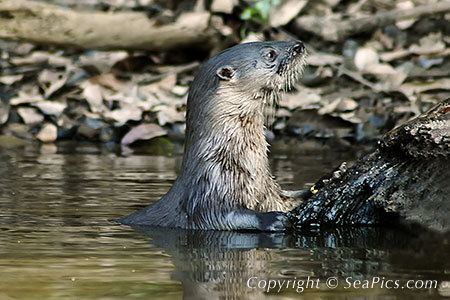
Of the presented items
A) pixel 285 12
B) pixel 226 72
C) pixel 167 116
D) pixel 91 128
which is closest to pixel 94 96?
pixel 91 128

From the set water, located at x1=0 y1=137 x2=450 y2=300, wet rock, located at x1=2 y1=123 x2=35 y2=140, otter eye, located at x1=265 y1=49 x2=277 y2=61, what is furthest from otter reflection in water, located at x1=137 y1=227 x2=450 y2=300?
wet rock, located at x1=2 y1=123 x2=35 y2=140

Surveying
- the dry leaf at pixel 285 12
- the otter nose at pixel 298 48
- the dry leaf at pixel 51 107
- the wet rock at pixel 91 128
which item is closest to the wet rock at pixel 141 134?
the wet rock at pixel 91 128

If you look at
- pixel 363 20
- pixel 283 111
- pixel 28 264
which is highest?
pixel 363 20

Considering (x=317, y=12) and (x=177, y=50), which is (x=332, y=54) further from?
(x=177, y=50)

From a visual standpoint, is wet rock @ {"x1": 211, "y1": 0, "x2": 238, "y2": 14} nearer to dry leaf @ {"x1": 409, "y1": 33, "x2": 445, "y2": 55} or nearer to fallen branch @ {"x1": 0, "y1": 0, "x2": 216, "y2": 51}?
fallen branch @ {"x1": 0, "y1": 0, "x2": 216, "y2": 51}

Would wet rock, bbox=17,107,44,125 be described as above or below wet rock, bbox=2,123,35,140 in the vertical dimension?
above

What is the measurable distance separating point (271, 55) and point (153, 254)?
1880 millimetres

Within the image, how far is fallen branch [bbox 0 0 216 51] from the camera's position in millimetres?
9414

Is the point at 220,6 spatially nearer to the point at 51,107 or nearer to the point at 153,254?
the point at 51,107

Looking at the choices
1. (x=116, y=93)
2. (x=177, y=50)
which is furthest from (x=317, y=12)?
(x=116, y=93)

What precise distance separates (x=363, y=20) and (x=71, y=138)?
9.86ft

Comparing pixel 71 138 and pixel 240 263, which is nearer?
pixel 240 263

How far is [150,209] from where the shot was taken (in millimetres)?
5859

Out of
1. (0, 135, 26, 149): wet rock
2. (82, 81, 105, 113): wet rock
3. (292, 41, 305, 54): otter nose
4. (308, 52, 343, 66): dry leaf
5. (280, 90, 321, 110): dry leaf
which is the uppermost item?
(308, 52, 343, 66): dry leaf
